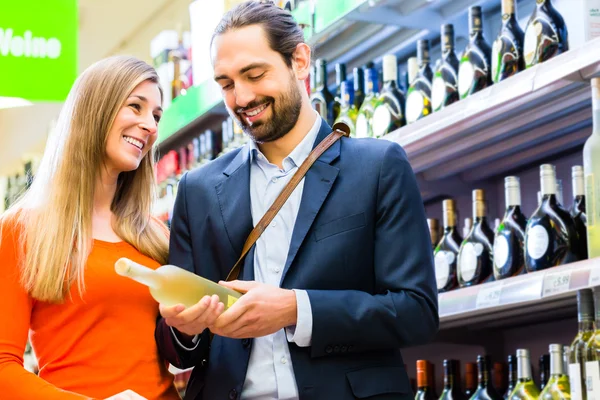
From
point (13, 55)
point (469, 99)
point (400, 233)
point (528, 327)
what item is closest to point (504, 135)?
point (469, 99)

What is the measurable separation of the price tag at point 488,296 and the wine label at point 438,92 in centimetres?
71

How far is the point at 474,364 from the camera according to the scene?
10.1 ft

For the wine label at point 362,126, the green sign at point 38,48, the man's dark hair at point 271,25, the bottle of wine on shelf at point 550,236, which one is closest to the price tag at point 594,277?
the bottle of wine on shelf at point 550,236

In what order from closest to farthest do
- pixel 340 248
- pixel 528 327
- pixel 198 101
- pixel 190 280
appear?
pixel 190 280, pixel 340 248, pixel 528 327, pixel 198 101

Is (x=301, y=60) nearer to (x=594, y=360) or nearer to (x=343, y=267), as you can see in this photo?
(x=343, y=267)

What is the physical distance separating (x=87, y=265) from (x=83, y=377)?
0.24 meters

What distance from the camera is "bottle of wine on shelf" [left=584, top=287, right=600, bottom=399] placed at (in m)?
2.32

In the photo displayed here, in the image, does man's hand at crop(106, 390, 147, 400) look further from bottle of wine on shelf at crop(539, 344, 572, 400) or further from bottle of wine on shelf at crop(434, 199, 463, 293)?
bottle of wine on shelf at crop(434, 199, 463, 293)

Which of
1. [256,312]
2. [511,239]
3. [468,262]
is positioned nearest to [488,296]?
[511,239]

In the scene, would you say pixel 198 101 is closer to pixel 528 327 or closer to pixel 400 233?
pixel 528 327

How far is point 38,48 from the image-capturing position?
16.6 feet

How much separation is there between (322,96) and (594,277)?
1.73m

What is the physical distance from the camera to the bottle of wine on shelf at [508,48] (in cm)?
283

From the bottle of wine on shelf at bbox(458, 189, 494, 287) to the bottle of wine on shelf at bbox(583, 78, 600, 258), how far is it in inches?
22.5
